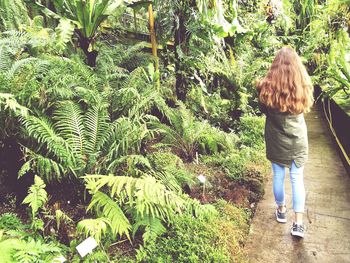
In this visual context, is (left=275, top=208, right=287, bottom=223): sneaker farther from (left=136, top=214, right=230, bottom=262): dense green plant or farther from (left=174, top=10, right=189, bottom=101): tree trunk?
(left=174, top=10, right=189, bottom=101): tree trunk

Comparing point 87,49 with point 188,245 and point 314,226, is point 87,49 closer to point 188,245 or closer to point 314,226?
point 188,245

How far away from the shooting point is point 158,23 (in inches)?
227

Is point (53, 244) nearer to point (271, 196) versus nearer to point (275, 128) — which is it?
point (275, 128)

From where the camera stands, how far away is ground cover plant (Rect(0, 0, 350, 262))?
2.85 meters

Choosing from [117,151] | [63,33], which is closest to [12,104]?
[117,151]

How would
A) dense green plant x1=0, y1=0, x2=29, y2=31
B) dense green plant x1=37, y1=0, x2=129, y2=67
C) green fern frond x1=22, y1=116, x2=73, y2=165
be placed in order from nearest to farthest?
green fern frond x1=22, y1=116, x2=73, y2=165 < dense green plant x1=37, y1=0, x2=129, y2=67 < dense green plant x1=0, y1=0, x2=29, y2=31

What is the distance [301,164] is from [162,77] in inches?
156

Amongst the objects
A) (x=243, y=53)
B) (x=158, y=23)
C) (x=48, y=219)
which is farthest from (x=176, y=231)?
(x=243, y=53)

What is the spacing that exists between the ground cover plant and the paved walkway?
176 millimetres

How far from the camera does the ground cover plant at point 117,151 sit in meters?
2.85

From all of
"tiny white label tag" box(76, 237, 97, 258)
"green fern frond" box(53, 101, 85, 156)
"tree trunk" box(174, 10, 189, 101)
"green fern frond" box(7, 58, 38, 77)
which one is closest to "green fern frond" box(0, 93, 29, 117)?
"green fern frond" box(53, 101, 85, 156)


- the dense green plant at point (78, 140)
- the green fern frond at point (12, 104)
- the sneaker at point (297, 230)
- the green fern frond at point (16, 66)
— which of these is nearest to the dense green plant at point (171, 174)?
the dense green plant at point (78, 140)

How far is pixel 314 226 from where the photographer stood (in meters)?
3.36

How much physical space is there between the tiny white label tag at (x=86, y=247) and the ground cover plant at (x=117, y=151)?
0.10m
